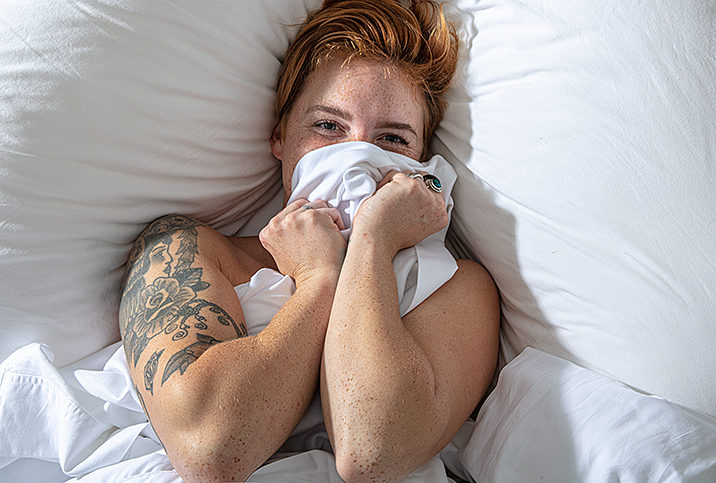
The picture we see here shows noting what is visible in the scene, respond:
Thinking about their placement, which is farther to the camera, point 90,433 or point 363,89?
point 363,89

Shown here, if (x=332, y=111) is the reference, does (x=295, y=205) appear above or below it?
below

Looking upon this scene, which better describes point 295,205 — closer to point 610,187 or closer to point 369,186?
point 369,186

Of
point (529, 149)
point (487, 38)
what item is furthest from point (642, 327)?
point (487, 38)

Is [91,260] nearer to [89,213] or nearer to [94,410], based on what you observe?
[89,213]

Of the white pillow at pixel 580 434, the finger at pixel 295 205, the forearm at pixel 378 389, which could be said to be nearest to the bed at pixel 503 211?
the white pillow at pixel 580 434

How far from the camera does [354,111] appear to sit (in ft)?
3.41

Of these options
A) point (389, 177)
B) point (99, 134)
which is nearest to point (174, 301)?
point (99, 134)

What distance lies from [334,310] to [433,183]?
38 centimetres

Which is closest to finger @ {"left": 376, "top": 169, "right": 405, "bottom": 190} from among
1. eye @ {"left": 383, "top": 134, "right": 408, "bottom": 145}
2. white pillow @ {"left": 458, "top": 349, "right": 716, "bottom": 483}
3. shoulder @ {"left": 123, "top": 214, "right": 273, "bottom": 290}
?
eye @ {"left": 383, "top": 134, "right": 408, "bottom": 145}

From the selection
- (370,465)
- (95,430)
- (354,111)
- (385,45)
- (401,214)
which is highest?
(385,45)

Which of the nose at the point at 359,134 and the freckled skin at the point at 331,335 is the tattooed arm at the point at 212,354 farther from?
the nose at the point at 359,134

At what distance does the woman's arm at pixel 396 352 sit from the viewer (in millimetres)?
694

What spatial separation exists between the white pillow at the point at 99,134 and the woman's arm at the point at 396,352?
43cm

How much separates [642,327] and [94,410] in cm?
97
